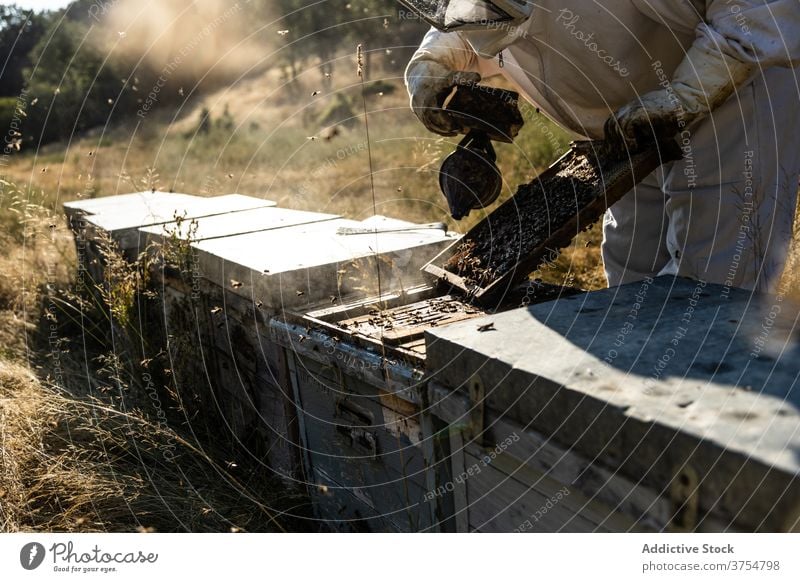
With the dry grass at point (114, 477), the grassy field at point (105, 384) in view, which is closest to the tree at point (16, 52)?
the grassy field at point (105, 384)

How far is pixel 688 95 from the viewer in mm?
2760

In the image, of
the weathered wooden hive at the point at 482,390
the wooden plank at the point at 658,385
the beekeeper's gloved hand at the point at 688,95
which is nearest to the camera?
the wooden plank at the point at 658,385

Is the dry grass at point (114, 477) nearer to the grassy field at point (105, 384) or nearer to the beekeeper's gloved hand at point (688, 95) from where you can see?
the grassy field at point (105, 384)

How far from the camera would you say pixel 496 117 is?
330cm

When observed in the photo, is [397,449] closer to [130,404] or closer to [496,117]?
[496,117]

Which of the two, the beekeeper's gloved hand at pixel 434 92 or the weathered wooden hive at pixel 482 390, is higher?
the beekeeper's gloved hand at pixel 434 92

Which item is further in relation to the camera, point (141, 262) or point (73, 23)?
point (73, 23)

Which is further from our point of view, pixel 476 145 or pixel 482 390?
pixel 476 145

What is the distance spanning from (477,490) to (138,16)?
77.0 feet

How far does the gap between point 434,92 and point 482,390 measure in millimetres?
1737

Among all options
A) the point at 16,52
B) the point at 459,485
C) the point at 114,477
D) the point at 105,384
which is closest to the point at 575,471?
the point at 459,485

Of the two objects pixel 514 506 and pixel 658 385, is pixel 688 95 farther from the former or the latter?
pixel 514 506

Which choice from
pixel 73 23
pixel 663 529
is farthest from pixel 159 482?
pixel 73 23

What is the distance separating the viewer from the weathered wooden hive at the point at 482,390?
5.59 ft
